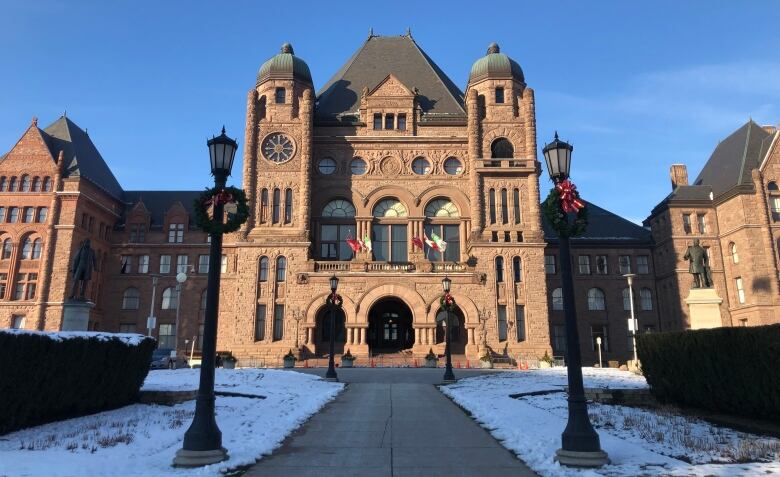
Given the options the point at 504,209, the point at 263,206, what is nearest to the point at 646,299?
the point at 504,209

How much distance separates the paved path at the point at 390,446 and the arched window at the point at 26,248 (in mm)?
48693

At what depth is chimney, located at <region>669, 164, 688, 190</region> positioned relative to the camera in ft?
193

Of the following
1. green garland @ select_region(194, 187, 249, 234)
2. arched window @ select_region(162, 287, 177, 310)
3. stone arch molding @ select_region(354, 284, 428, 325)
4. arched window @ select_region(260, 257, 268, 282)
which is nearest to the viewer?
green garland @ select_region(194, 187, 249, 234)

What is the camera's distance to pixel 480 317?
44594mm

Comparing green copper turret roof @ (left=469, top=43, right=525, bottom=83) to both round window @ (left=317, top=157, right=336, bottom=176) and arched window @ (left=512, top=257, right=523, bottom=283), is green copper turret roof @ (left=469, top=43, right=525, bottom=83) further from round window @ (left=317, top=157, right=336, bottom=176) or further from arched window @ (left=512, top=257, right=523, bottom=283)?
arched window @ (left=512, top=257, right=523, bottom=283)

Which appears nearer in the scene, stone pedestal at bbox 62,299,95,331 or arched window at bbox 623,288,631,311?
stone pedestal at bbox 62,299,95,331

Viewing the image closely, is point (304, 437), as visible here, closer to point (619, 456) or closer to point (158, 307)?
point (619, 456)

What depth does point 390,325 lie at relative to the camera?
49.3m

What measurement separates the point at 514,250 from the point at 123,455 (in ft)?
130

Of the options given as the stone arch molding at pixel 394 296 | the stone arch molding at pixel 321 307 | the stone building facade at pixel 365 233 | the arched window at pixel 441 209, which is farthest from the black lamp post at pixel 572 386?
the arched window at pixel 441 209

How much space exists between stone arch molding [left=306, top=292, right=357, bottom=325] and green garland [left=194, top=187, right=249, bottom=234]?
32.8 meters

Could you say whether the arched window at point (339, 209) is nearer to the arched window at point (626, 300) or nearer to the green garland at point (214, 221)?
the arched window at point (626, 300)

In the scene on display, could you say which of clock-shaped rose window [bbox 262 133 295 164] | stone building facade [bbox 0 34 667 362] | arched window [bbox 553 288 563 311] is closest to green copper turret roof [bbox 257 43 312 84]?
stone building facade [bbox 0 34 667 362]

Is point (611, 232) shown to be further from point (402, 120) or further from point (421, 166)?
point (402, 120)
